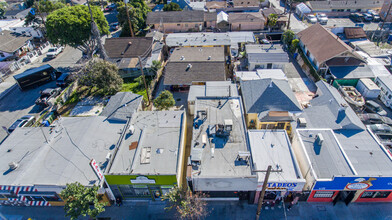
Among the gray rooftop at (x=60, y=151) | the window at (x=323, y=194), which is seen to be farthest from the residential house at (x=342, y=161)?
the gray rooftop at (x=60, y=151)

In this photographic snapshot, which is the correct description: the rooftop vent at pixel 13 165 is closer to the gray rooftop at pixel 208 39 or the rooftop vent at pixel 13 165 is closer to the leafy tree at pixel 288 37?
the gray rooftop at pixel 208 39

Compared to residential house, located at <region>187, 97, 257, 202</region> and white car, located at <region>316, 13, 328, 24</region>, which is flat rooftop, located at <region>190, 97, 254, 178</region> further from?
white car, located at <region>316, 13, 328, 24</region>

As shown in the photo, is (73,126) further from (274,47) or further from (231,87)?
(274,47)

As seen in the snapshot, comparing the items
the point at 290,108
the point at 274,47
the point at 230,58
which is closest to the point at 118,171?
the point at 290,108

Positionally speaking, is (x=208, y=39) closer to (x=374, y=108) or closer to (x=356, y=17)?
(x=374, y=108)

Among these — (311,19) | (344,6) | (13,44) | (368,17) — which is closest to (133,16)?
(13,44)

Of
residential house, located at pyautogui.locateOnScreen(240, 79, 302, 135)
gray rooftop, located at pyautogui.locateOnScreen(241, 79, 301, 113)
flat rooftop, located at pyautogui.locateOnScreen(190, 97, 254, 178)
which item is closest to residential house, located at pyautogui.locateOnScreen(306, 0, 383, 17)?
residential house, located at pyautogui.locateOnScreen(240, 79, 302, 135)
